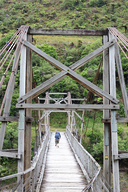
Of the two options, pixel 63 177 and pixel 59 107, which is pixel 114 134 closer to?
pixel 59 107

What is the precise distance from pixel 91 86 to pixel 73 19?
63934mm

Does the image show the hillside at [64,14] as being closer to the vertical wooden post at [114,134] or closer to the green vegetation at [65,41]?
the green vegetation at [65,41]

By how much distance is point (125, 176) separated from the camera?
829 inches

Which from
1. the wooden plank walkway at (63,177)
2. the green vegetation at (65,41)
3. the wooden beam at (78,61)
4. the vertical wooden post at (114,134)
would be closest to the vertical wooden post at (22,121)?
the wooden beam at (78,61)

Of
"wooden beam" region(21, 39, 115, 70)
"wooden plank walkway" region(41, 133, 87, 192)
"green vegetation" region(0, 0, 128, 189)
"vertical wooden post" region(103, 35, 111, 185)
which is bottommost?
"wooden plank walkway" region(41, 133, 87, 192)

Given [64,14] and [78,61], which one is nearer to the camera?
[78,61]

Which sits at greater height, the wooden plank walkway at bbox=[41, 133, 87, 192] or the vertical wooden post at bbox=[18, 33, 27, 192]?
the vertical wooden post at bbox=[18, 33, 27, 192]

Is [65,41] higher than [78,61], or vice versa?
[65,41]

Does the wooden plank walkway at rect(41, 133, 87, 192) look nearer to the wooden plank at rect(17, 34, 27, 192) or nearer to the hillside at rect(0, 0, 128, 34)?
the wooden plank at rect(17, 34, 27, 192)

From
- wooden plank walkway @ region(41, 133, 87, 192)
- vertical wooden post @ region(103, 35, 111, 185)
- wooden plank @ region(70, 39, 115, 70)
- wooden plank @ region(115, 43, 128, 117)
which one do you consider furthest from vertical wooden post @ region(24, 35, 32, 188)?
wooden plank @ region(115, 43, 128, 117)

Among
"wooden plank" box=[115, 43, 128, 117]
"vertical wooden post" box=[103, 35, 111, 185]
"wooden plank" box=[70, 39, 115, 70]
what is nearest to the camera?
"wooden plank" box=[115, 43, 128, 117]

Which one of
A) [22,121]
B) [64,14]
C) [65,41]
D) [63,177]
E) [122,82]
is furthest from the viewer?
[64,14]

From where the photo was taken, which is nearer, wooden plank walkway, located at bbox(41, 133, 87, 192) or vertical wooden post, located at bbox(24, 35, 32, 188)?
wooden plank walkway, located at bbox(41, 133, 87, 192)

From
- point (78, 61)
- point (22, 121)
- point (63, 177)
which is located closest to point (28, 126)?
point (22, 121)
